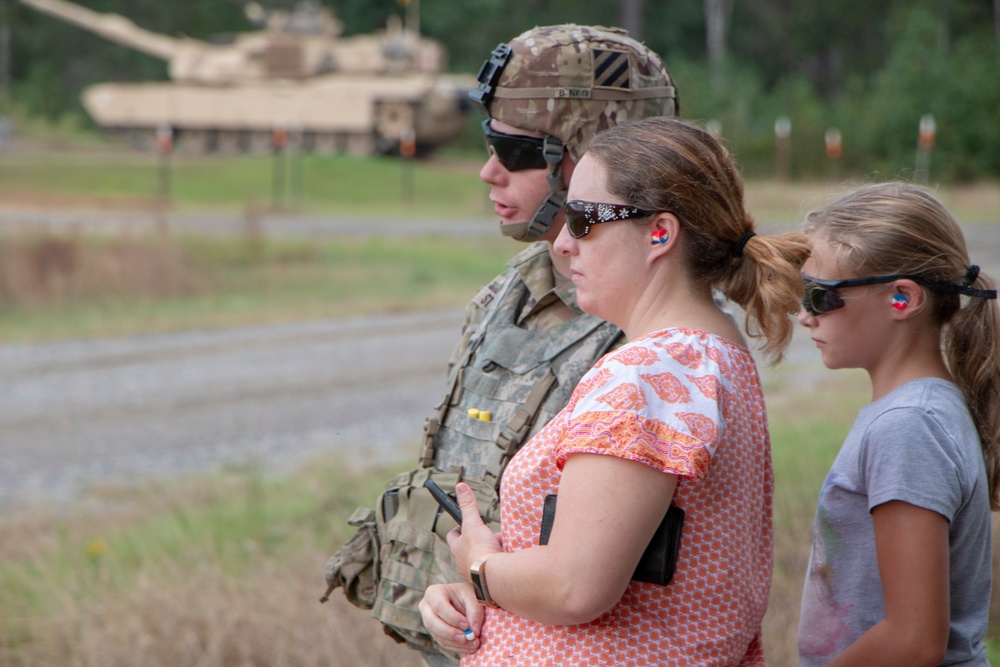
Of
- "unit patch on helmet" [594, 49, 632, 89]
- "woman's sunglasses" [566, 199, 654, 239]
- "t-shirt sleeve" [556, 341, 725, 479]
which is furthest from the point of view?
"unit patch on helmet" [594, 49, 632, 89]

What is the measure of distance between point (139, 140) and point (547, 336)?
113 feet

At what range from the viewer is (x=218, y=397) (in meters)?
9.09

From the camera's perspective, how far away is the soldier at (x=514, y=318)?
7.95ft

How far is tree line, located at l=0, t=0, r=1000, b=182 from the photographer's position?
3081 cm

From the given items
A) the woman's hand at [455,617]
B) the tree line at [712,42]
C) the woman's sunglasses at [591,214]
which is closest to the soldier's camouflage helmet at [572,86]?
the woman's sunglasses at [591,214]

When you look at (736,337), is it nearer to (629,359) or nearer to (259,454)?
(629,359)

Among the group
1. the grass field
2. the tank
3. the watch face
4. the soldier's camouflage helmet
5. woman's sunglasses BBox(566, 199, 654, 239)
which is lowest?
the tank

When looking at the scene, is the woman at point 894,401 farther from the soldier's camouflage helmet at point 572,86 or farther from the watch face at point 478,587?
the watch face at point 478,587

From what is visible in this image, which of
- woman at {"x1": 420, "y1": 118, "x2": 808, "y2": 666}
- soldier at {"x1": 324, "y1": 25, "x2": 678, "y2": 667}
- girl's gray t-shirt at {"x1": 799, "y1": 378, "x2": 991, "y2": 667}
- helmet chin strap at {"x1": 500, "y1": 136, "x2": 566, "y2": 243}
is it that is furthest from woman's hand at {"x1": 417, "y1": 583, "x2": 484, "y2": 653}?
helmet chin strap at {"x1": 500, "y1": 136, "x2": 566, "y2": 243}

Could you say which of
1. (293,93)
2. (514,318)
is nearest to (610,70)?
(514,318)

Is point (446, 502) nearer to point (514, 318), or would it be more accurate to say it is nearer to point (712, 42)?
point (514, 318)

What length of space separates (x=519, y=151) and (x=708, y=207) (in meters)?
0.75

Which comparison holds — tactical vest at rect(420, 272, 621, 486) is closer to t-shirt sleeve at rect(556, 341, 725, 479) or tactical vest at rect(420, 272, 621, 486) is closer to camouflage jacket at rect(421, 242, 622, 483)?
camouflage jacket at rect(421, 242, 622, 483)

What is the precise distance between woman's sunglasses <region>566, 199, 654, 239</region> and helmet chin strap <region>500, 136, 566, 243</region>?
1.82 feet
